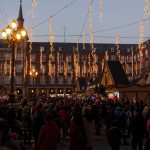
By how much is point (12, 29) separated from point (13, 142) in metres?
12.6

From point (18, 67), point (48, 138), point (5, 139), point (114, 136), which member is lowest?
point (114, 136)

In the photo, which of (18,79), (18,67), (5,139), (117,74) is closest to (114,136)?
(5,139)

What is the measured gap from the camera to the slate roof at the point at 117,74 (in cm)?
3197

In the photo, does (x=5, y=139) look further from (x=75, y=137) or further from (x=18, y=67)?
(x=18, y=67)

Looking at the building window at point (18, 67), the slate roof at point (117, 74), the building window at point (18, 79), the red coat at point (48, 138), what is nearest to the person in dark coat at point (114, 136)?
the red coat at point (48, 138)

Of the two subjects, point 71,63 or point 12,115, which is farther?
point 71,63

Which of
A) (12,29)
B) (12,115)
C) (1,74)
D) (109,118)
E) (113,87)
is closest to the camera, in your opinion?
(12,115)

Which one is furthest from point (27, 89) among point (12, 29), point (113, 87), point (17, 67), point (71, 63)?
point (12, 29)

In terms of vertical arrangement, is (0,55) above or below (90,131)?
above

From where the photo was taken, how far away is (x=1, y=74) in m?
81.6

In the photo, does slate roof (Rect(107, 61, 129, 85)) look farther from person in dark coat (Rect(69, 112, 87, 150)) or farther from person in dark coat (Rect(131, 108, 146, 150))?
person in dark coat (Rect(69, 112, 87, 150))

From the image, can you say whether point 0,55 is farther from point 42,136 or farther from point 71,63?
point 42,136

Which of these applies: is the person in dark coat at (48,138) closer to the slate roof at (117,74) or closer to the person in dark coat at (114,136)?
the person in dark coat at (114,136)

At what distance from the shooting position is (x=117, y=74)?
109 feet
